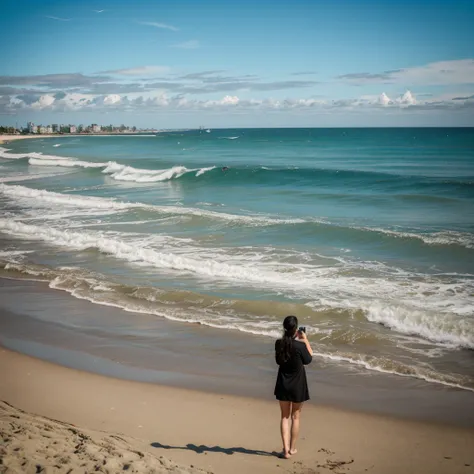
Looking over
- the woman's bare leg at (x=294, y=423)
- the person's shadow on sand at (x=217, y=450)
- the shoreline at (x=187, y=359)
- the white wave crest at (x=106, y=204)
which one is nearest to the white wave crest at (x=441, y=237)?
the white wave crest at (x=106, y=204)

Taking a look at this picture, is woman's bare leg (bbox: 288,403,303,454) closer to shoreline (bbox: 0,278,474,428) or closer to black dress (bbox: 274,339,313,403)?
black dress (bbox: 274,339,313,403)

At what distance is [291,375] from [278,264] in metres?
9.44

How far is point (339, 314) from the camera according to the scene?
10.5 m

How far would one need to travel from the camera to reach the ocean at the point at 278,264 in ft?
30.9

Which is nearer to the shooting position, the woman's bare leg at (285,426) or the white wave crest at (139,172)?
the woman's bare leg at (285,426)

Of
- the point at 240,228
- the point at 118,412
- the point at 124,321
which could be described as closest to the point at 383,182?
the point at 240,228

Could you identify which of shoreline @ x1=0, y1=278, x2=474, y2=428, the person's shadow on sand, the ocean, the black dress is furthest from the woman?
the ocean

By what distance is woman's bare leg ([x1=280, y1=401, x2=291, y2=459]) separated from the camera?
543 centimetres

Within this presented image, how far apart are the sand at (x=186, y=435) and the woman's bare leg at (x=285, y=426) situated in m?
0.12

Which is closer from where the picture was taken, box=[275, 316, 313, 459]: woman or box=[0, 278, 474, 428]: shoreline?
box=[275, 316, 313, 459]: woman

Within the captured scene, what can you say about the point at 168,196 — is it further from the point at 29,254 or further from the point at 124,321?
the point at 124,321

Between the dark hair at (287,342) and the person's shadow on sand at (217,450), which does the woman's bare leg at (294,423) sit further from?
the dark hair at (287,342)

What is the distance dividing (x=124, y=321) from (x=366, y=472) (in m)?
6.45

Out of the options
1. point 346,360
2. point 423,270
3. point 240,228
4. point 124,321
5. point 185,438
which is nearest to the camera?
point 185,438
